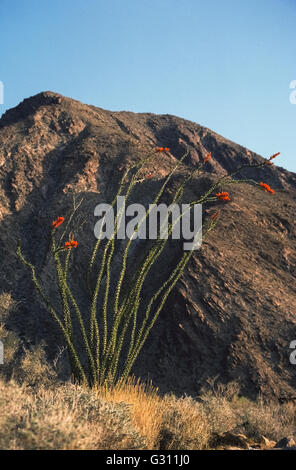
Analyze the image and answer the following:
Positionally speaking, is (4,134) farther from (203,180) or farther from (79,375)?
(79,375)

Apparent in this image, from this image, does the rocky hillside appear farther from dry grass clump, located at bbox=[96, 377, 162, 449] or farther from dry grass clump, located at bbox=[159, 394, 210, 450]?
dry grass clump, located at bbox=[159, 394, 210, 450]

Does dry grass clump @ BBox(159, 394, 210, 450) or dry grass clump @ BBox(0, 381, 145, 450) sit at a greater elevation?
dry grass clump @ BBox(0, 381, 145, 450)

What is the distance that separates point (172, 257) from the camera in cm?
1761

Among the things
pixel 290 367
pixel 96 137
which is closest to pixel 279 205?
pixel 290 367

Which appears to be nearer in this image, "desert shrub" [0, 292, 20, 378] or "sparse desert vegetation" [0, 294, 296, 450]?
"sparse desert vegetation" [0, 294, 296, 450]

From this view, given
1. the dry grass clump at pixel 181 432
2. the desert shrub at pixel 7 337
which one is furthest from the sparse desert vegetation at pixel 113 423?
the desert shrub at pixel 7 337

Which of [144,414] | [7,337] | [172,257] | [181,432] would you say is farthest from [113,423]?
[172,257]

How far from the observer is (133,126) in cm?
3622

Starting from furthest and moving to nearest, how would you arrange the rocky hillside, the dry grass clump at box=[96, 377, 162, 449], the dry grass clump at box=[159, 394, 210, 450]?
1. the rocky hillside
2. the dry grass clump at box=[159, 394, 210, 450]
3. the dry grass clump at box=[96, 377, 162, 449]

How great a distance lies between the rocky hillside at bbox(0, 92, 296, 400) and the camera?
12.9 m

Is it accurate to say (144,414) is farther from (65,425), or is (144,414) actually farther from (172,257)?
(172,257)

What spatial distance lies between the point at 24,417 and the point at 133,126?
3501cm

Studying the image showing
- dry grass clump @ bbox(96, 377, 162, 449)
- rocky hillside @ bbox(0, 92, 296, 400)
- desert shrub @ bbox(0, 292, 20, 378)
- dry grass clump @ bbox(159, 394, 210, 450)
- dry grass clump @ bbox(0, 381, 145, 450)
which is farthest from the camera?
desert shrub @ bbox(0, 292, 20, 378)

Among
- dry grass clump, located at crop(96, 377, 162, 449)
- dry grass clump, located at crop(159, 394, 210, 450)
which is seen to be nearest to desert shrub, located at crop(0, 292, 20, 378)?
dry grass clump, located at crop(96, 377, 162, 449)
